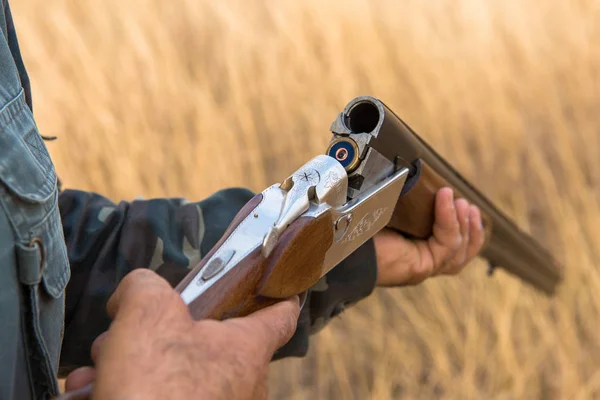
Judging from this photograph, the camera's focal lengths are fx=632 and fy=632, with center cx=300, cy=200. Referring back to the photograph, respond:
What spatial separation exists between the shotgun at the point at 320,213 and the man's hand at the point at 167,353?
67 mm

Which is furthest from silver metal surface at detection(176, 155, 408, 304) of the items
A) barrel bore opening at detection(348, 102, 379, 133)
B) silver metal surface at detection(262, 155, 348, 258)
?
barrel bore opening at detection(348, 102, 379, 133)

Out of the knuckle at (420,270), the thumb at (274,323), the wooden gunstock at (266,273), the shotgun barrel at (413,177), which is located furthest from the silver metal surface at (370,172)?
the knuckle at (420,270)

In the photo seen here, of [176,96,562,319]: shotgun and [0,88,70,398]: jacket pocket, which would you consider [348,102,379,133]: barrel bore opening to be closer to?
[176,96,562,319]: shotgun

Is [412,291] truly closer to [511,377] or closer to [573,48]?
[511,377]

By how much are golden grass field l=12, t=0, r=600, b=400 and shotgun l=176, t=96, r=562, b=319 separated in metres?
1.29

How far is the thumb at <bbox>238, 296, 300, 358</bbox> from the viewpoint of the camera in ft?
2.68

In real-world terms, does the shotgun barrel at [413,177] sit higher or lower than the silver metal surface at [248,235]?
lower

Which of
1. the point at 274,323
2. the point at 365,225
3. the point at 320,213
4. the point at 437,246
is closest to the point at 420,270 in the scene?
the point at 437,246

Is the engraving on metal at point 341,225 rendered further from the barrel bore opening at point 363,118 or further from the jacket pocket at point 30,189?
the jacket pocket at point 30,189

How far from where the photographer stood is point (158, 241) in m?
1.37

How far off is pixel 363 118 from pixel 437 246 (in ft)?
2.34

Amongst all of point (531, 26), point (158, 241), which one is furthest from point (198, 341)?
point (531, 26)

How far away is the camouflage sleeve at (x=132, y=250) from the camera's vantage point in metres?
1.30

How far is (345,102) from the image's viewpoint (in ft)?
11.0
